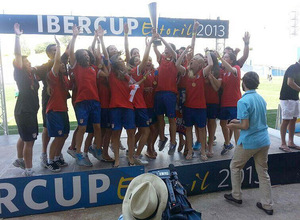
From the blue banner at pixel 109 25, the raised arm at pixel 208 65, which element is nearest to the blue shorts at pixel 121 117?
the raised arm at pixel 208 65

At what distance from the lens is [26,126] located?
3.56m

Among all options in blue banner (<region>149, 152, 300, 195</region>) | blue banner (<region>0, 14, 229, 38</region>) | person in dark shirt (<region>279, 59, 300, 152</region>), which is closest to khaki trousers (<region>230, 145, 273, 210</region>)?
blue banner (<region>149, 152, 300, 195</region>)

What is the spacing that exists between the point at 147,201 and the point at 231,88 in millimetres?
3330

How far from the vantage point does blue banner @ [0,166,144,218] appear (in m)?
3.01

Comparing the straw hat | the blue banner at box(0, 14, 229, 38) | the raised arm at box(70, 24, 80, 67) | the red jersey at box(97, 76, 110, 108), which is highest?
the blue banner at box(0, 14, 229, 38)

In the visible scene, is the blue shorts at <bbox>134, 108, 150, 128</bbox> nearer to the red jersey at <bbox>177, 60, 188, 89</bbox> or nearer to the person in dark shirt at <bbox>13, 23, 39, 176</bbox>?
the red jersey at <bbox>177, 60, 188, 89</bbox>

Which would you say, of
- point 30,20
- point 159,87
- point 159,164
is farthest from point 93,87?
point 30,20

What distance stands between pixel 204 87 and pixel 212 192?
5.90 feet

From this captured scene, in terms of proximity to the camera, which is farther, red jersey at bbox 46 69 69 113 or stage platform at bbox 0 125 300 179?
stage platform at bbox 0 125 300 179

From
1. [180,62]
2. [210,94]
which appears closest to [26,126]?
[180,62]

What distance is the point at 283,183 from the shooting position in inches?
153

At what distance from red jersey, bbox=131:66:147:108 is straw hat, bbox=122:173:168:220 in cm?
244

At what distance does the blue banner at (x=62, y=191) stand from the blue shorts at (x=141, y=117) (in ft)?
3.50

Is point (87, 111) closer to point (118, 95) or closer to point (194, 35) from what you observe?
point (118, 95)
